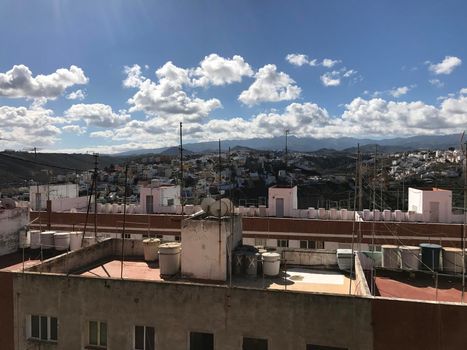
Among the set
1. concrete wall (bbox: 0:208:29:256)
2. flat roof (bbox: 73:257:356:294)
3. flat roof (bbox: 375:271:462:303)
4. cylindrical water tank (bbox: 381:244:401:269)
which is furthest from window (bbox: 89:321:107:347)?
cylindrical water tank (bbox: 381:244:401:269)

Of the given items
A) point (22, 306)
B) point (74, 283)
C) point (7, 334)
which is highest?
point (74, 283)

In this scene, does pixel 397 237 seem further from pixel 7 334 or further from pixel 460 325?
pixel 7 334

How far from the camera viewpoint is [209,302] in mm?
14141

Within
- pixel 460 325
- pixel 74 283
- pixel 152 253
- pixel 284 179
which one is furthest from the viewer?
pixel 284 179

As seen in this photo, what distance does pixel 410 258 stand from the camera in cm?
1845

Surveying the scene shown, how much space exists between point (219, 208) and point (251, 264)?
A: 2.66 m

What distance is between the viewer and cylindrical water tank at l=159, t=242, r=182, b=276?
17.7m

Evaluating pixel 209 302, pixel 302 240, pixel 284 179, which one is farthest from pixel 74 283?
pixel 284 179

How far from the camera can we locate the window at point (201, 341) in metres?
14.2

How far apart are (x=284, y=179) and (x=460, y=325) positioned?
9274 centimetres

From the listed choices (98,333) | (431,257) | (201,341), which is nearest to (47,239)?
(98,333)

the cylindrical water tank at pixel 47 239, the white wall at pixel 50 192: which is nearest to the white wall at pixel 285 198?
the cylindrical water tank at pixel 47 239

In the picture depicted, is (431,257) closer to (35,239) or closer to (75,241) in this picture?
(75,241)

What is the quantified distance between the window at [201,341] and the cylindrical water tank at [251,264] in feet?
13.0
